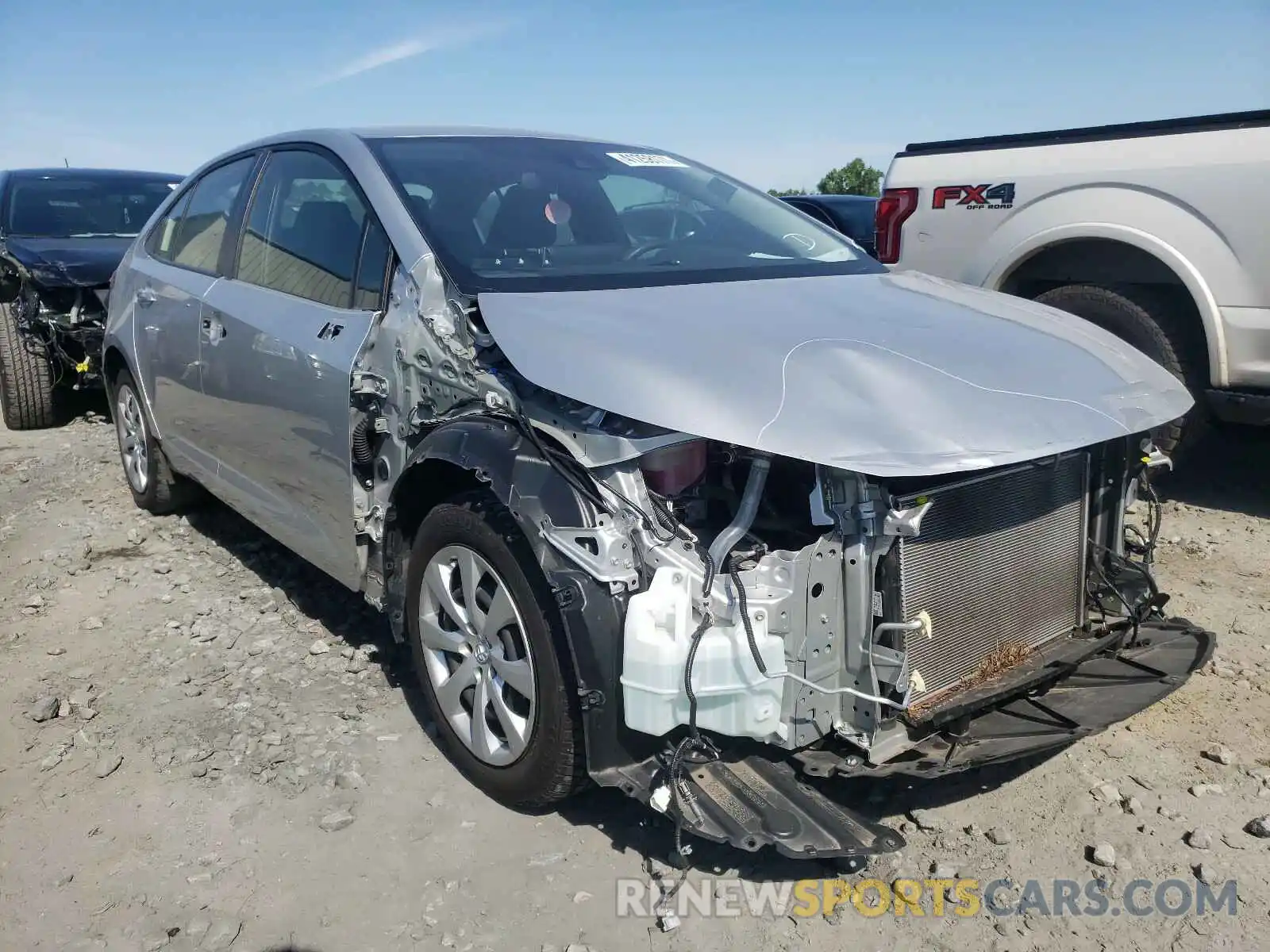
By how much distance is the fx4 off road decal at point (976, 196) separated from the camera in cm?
538

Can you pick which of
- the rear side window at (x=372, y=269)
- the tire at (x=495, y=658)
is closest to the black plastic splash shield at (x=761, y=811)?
the tire at (x=495, y=658)

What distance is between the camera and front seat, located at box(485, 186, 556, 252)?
3131 mm

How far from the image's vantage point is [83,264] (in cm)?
676

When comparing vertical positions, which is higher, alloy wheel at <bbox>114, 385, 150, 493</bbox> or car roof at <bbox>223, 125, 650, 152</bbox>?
car roof at <bbox>223, 125, 650, 152</bbox>

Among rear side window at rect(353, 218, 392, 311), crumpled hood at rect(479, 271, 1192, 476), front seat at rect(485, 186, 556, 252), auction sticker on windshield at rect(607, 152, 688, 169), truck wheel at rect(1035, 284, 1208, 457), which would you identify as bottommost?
truck wheel at rect(1035, 284, 1208, 457)

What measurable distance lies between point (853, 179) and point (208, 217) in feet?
104

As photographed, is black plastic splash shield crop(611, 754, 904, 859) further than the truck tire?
No

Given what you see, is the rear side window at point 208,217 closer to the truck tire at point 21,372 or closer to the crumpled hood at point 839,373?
the crumpled hood at point 839,373

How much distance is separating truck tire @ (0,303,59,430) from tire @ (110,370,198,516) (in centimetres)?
231

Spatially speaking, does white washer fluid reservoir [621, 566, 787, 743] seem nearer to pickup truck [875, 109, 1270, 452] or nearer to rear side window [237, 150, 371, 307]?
rear side window [237, 150, 371, 307]

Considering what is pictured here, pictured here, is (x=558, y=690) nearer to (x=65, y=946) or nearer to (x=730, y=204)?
(x=65, y=946)

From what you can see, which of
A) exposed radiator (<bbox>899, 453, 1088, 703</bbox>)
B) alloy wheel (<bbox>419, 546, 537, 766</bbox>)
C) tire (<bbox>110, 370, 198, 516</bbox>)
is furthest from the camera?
tire (<bbox>110, 370, 198, 516</bbox>)

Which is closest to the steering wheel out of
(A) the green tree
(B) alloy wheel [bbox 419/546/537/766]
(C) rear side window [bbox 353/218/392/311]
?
(C) rear side window [bbox 353/218/392/311]

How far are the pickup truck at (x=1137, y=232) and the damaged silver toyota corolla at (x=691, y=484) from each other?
1676mm
